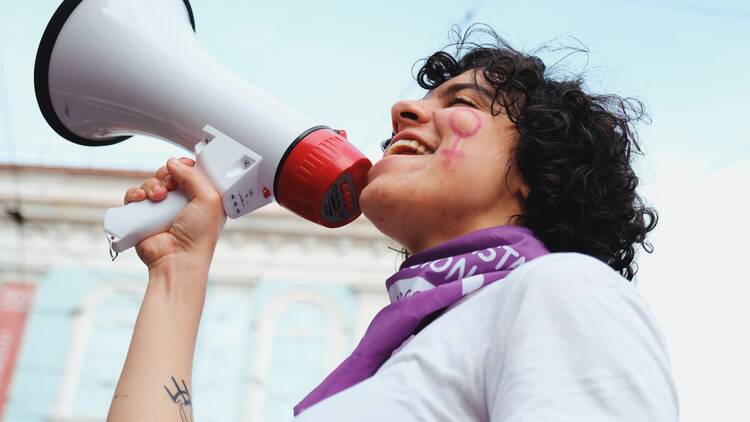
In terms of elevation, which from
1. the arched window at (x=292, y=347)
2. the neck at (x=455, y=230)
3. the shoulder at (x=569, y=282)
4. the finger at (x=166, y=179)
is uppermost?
the arched window at (x=292, y=347)

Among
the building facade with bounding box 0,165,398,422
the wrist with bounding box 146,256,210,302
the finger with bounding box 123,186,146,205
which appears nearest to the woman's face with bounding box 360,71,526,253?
the wrist with bounding box 146,256,210,302

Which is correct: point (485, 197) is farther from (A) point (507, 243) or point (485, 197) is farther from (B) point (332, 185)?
(B) point (332, 185)

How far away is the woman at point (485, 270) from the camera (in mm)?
670

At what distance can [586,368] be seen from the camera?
0.65 metres

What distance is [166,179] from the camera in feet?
4.81

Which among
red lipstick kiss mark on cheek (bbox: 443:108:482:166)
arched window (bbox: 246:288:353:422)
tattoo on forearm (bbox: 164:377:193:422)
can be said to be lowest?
tattoo on forearm (bbox: 164:377:193:422)

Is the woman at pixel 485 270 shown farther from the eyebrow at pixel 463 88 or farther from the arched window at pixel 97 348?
the arched window at pixel 97 348

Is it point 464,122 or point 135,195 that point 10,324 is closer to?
point 135,195

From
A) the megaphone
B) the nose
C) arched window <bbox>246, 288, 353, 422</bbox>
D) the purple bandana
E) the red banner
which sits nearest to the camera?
the purple bandana

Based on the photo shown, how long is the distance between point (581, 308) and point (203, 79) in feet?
3.28

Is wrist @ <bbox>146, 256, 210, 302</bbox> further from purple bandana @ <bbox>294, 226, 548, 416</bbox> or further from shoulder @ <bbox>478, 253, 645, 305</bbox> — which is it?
shoulder @ <bbox>478, 253, 645, 305</bbox>

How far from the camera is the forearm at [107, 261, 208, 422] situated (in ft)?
3.63

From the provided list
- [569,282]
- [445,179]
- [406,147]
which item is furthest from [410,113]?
[569,282]

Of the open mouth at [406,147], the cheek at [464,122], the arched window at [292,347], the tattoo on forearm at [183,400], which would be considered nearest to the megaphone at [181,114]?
the open mouth at [406,147]
